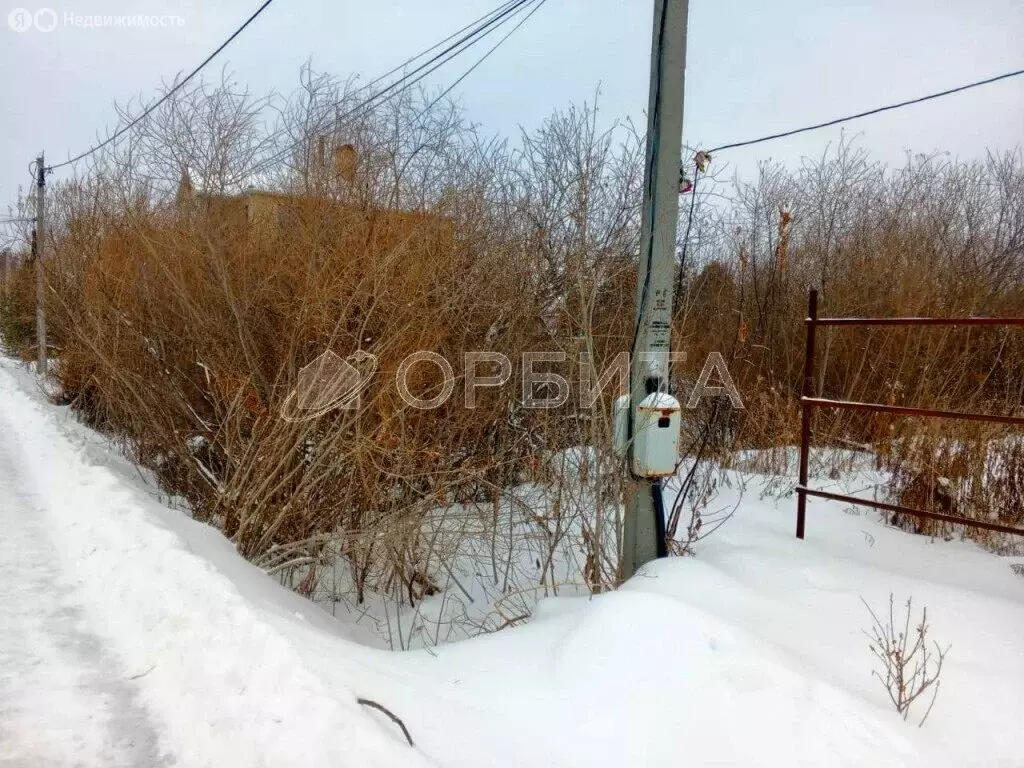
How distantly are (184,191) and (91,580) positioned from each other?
4.63 meters

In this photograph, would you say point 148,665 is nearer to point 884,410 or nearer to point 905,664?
point 905,664

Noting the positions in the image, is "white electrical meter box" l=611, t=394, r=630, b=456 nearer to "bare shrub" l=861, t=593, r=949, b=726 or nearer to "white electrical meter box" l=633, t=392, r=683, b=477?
"white electrical meter box" l=633, t=392, r=683, b=477

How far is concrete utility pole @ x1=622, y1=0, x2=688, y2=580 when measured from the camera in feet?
12.9

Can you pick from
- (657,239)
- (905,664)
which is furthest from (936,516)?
(657,239)

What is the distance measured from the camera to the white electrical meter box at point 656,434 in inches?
152

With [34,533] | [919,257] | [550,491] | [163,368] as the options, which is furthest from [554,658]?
[919,257]

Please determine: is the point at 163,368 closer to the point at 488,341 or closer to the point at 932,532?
the point at 488,341

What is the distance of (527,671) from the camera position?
3.07 metres

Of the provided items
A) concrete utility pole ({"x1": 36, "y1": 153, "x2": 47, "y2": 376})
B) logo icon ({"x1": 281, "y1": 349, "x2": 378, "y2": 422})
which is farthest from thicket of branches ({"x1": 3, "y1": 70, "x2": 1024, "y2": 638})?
concrete utility pole ({"x1": 36, "y1": 153, "x2": 47, "y2": 376})

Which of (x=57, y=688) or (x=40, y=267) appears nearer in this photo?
(x=57, y=688)

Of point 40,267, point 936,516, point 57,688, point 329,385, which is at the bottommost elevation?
point 57,688

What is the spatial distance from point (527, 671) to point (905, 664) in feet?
5.21

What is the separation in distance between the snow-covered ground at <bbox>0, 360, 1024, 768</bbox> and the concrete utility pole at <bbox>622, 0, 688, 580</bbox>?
419mm

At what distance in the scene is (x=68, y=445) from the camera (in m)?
7.42
